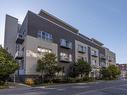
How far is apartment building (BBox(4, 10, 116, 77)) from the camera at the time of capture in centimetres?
4012

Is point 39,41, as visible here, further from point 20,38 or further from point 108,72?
point 108,72

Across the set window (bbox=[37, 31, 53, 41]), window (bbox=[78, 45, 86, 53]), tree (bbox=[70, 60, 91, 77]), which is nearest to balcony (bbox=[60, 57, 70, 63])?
tree (bbox=[70, 60, 91, 77])

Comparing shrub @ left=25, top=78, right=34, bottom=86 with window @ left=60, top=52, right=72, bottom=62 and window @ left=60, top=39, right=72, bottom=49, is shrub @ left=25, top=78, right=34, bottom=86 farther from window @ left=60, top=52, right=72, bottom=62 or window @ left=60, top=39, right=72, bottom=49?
window @ left=60, top=39, right=72, bottom=49

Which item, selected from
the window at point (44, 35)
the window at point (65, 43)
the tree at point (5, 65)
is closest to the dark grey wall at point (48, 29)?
the window at point (44, 35)

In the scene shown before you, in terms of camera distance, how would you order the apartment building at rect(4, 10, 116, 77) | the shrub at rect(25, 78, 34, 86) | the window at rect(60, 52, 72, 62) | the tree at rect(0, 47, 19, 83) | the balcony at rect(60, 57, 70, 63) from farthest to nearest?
the window at rect(60, 52, 72, 62)
the balcony at rect(60, 57, 70, 63)
the apartment building at rect(4, 10, 116, 77)
the shrub at rect(25, 78, 34, 86)
the tree at rect(0, 47, 19, 83)

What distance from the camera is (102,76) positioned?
225 ft

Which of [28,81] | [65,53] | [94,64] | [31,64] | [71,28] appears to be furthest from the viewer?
[94,64]

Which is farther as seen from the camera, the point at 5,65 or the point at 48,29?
the point at 48,29

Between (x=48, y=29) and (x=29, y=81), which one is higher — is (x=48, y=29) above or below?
above

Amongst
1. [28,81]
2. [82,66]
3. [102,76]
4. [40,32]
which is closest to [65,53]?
[82,66]

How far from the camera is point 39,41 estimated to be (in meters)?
42.3

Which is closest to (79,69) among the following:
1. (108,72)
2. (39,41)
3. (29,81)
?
(39,41)

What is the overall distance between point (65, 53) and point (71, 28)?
10780mm

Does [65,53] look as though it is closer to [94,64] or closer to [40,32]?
[40,32]
